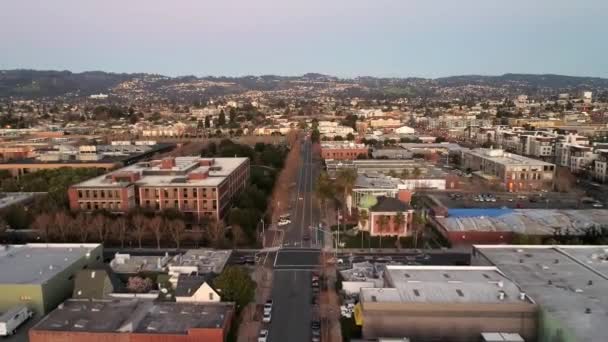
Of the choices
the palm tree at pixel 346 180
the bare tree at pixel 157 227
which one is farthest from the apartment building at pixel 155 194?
the palm tree at pixel 346 180

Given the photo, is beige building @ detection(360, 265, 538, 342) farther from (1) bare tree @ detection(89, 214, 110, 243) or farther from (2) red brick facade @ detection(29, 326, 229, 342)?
(1) bare tree @ detection(89, 214, 110, 243)

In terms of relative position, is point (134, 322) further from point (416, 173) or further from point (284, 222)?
point (416, 173)

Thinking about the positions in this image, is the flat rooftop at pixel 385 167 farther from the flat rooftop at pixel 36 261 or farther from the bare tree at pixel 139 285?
the bare tree at pixel 139 285

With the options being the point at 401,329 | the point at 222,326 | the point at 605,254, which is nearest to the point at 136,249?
the point at 222,326

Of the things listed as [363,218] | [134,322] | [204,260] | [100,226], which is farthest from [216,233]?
[134,322]

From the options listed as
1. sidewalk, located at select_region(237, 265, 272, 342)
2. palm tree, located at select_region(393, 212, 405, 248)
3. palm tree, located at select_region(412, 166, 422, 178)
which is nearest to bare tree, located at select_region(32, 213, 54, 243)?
sidewalk, located at select_region(237, 265, 272, 342)

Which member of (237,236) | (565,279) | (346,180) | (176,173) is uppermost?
(176,173)
